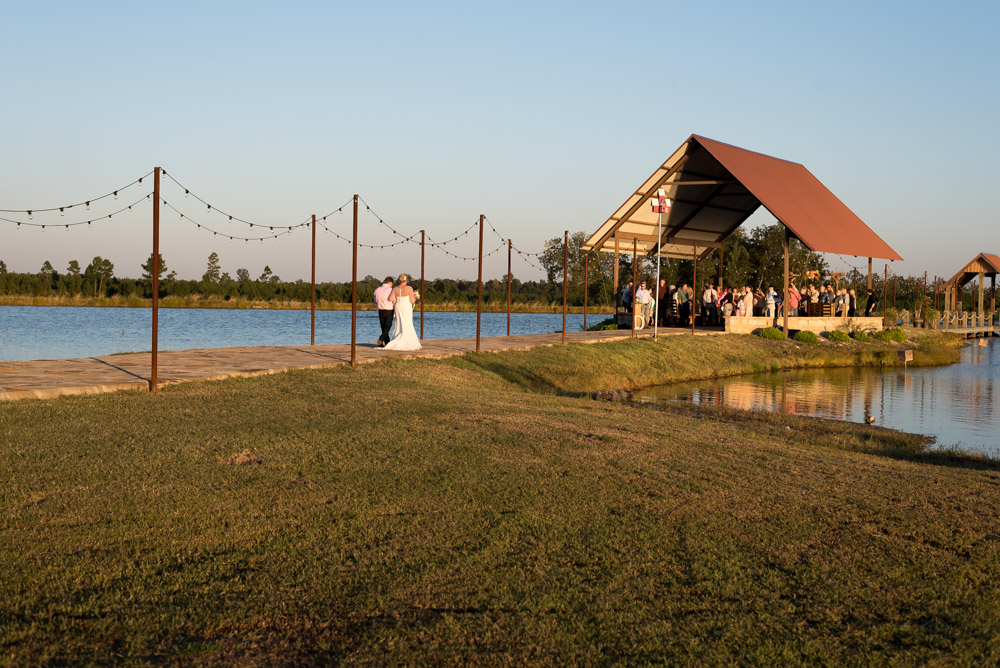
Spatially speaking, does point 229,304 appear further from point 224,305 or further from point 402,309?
point 402,309

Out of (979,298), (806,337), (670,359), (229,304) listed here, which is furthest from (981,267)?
(229,304)

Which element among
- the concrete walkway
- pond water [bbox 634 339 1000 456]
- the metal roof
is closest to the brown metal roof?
the metal roof

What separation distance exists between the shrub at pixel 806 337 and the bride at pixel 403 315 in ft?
55.2

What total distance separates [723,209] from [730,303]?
440 centimetres

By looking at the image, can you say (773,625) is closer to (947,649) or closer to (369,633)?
(947,649)

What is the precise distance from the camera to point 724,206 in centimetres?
3556

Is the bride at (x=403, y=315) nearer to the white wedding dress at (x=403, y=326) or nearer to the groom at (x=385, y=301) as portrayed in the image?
the white wedding dress at (x=403, y=326)

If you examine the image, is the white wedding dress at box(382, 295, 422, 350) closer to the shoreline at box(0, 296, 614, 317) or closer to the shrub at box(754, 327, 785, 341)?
the shrub at box(754, 327, 785, 341)

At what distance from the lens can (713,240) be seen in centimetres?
3822

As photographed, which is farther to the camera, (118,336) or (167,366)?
(118,336)

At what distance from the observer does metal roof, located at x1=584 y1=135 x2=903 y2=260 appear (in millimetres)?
29906

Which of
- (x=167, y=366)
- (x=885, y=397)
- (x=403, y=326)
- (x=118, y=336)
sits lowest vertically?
(x=885, y=397)

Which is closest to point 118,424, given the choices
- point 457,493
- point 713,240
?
point 457,493

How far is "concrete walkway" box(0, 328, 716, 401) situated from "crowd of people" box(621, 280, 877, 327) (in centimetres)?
1361
